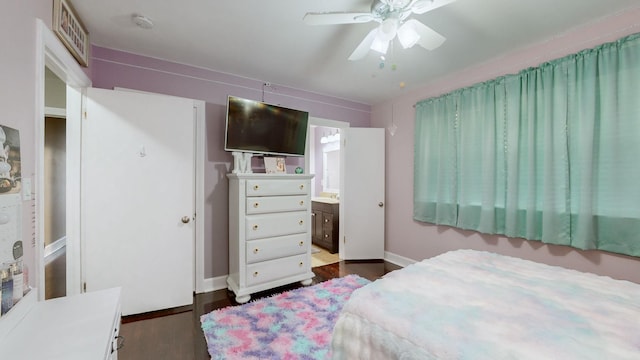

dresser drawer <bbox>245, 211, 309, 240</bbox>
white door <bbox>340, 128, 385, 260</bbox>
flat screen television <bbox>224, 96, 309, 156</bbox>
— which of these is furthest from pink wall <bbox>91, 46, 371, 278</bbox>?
white door <bbox>340, 128, 385, 260</bbox>

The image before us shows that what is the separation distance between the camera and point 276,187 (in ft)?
9.11

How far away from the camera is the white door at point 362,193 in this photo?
150 inches

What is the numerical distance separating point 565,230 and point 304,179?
2439 mm

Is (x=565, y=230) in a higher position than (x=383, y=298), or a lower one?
higher

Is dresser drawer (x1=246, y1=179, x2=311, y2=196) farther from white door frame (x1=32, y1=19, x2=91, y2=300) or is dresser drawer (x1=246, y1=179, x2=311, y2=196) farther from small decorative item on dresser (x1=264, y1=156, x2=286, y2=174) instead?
white door frame (x1=32, y1=19, x2=91, y2=300)

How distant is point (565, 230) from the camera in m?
2.12

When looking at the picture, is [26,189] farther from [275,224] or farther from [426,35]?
[426,35]

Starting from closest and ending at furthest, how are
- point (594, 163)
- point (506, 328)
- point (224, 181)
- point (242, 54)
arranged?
point (506, 328) < point (594, 163) < point (242, 54) < point (224, 181)

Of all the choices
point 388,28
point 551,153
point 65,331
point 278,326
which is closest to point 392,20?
point 388,28

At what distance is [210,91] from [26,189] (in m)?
1.96

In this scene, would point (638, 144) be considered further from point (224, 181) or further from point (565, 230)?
point (224, 181)

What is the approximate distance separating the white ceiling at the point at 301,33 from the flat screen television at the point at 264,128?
0.43 m

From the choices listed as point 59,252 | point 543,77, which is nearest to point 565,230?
point 543,77

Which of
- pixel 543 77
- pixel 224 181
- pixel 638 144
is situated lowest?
pixel 224 181
